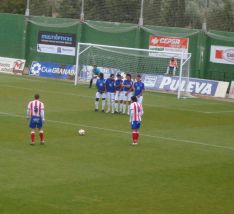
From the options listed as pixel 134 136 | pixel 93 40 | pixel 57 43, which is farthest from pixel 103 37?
pixel 134 136

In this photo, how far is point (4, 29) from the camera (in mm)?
66750

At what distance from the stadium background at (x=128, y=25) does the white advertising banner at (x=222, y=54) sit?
305mm

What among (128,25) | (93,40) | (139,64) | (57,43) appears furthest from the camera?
(57,43)

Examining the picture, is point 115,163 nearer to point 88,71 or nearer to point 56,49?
point 88,71

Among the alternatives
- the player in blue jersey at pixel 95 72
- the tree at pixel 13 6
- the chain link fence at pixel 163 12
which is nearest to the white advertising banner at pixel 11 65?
the chain link fence at pixel 163 12

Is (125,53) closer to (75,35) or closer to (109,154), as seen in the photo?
(75,35)

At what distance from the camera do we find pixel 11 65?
206 ft

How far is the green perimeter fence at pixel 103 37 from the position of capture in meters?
55.2

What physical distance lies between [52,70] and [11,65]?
429 centimetres

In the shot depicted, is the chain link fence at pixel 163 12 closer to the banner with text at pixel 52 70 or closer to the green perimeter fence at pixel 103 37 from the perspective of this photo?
the green perimeter fence at pixel 103 37

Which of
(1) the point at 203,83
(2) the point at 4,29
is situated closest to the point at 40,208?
(1) the point at 203,83

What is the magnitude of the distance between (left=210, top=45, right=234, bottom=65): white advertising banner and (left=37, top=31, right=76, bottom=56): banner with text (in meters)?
12.5

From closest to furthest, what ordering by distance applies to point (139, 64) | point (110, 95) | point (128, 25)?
point (110, 95) < point (139, 64) < point (128, 25)

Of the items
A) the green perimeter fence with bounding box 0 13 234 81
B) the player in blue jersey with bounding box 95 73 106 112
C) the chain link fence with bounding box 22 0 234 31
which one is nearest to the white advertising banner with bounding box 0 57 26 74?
the green perimeter fence with bounding box 0 13 234 81
